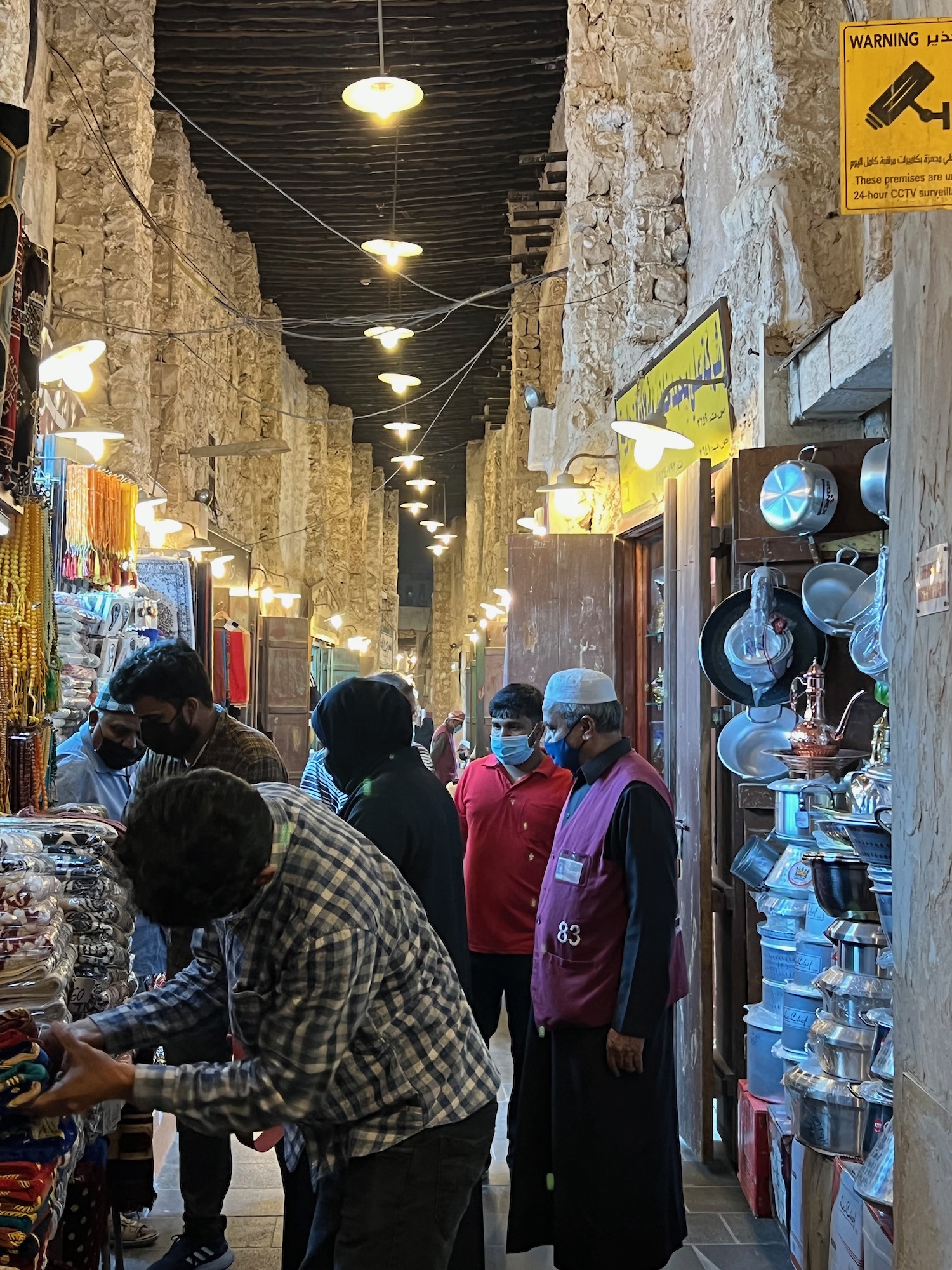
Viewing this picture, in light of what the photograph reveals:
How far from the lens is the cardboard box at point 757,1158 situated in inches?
153

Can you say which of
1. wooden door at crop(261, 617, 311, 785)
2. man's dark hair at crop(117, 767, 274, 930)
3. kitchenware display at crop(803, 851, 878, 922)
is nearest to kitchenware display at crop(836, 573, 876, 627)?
kitchenware display at crop(803, 851, 878, 922)

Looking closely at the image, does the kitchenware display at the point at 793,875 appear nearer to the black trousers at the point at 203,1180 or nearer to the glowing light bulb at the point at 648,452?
the black trousers at the point at 203,1180

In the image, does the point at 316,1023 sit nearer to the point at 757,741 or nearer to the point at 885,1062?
the point at 885,1062

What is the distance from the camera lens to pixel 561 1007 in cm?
334

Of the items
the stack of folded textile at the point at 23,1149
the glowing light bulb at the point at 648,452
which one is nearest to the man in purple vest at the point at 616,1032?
the stack of folded textile at the point at 23,1149

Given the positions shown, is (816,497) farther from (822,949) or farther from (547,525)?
(547,525)

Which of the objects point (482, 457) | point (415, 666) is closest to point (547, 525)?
point (482, 457)

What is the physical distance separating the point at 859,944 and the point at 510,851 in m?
1.55

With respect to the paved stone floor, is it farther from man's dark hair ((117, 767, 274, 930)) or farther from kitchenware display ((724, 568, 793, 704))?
man's dark hair ((117, 767, 274, 930))

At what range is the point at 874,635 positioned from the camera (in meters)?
3.58

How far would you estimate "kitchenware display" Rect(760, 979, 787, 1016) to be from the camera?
3.86 metres

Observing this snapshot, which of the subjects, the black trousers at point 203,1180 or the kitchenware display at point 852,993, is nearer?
the kitchenware display at point 852,993

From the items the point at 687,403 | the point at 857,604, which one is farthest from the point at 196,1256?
the point at 687,403

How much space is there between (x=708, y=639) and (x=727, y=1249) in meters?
2.11
